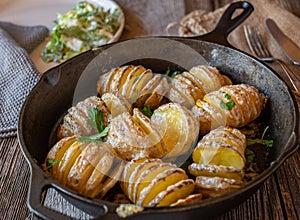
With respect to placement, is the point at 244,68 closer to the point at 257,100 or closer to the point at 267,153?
the point at 257,100

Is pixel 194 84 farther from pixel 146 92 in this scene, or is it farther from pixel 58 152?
pixel 58 152

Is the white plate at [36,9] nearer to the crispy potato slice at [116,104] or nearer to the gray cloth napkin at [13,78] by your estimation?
the gray cloth napkin at [13,78]

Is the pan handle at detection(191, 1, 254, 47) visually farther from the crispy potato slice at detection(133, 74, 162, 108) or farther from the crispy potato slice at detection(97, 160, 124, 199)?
the crispy potato slice at detection(97, 160, 124, 199)

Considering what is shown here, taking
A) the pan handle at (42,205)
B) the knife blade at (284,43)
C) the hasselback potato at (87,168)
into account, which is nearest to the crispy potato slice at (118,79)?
the hasselback potato at (87,168)

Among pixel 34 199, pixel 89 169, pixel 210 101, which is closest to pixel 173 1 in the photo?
pixel 210 101

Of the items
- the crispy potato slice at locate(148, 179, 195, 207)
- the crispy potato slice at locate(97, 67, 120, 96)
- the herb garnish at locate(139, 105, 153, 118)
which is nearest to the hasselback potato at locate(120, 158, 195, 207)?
the crispy potato slice at locate(148, 179, 195, 207)

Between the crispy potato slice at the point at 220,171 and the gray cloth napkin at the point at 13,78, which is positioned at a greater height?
the crispy potato slice at the point at 220,171
